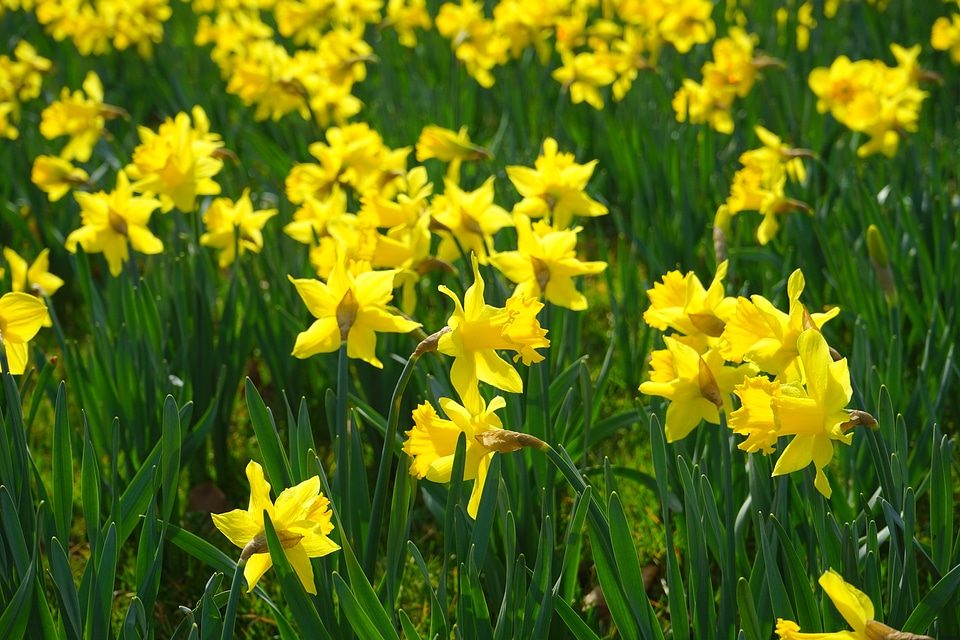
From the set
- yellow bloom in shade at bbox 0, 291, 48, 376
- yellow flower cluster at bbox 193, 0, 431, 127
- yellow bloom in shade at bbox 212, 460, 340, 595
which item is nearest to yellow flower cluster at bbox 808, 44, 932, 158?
yellow flower cluster at bbox 193, 0, 431, 127

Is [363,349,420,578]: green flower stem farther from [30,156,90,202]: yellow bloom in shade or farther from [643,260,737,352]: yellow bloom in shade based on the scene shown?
[30,156,90,202]: yellow bloom in shade

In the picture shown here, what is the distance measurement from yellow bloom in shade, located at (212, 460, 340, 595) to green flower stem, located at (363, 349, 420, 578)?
0.53ft

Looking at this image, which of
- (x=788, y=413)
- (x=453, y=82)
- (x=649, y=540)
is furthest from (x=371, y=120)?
(x=788, y=413)

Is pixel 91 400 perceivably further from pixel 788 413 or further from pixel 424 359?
A: pixel 788 413

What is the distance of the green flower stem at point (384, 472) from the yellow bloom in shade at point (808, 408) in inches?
17.6

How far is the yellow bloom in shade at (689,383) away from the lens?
1348 mm

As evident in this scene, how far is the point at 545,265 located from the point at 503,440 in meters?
0.61

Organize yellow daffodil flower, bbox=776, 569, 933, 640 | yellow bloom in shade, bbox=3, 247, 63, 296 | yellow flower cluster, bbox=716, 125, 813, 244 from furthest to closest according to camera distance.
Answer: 1. yellow flower cluster, bbox=716, 125, 813, 244
2. yellow bloom in shade, bbox=3, 247, 63, 296
3. yellow daffodil flower, bbox=776, 569, 933, 640

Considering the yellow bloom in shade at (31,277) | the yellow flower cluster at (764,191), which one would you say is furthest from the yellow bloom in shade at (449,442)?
the yellow bloom in shade at (31,277)

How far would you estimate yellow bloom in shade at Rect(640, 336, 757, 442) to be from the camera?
1.35 m

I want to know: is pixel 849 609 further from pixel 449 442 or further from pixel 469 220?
pixel 469 220

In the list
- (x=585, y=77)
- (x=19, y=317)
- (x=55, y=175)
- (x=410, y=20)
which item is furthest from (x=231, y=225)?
(x=410, y=20)

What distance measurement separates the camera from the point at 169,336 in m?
2.17

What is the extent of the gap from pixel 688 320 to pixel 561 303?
34cm
